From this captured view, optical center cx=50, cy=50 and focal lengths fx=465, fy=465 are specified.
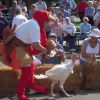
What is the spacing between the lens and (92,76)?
8.95 metres

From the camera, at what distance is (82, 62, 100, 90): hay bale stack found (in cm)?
891

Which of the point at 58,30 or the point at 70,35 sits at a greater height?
the point at 58,30

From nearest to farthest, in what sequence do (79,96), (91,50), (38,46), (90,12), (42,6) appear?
(38,46) → (79,96) → (91,50) → (90,12) → (42,6)

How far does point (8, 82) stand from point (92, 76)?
165 cm

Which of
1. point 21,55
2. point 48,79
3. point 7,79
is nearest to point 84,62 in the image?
point 48,79

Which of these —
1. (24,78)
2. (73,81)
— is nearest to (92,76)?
(73,81)

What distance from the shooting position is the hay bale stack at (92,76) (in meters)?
8.91

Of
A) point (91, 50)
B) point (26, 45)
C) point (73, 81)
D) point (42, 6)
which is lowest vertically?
point (42, 6)

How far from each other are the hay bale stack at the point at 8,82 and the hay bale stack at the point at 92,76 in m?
1.39

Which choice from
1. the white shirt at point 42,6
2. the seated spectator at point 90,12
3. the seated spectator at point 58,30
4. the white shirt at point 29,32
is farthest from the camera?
the white shirt at point 42,6

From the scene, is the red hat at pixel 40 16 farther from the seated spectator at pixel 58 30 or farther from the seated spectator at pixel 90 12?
the seated spectator at pixel 90 12

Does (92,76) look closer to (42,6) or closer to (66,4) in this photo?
(42,6)

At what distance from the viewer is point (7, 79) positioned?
27.8 feet

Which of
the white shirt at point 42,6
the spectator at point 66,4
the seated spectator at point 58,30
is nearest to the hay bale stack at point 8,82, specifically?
the seated spectator at point 58,30
